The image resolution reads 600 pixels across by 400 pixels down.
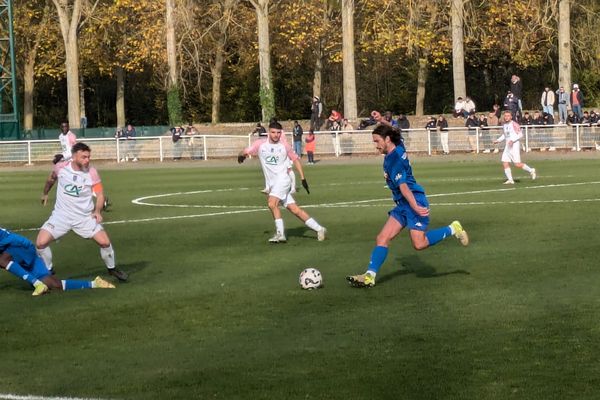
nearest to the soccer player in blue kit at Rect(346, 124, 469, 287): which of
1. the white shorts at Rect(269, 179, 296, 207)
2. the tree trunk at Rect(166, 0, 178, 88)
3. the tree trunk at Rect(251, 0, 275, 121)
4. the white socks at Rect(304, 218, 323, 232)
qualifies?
the white socks at Rect(304, 218, 323, 232)

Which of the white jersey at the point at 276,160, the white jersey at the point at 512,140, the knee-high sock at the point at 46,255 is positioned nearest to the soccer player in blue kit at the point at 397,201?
the knee-high sock at the point at 46,255

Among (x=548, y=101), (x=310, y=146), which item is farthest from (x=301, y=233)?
(x=548, y=101)

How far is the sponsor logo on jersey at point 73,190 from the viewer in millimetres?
14938

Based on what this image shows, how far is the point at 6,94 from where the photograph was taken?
66375mm

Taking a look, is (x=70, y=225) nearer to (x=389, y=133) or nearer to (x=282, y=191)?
(x=389, y=133)

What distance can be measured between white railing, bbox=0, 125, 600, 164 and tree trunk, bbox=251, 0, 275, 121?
902 cm

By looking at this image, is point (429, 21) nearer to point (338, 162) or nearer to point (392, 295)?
point (338, 162)

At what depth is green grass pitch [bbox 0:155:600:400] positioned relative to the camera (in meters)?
9.57

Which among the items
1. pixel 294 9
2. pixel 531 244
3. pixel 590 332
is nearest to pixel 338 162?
pixel 294 9

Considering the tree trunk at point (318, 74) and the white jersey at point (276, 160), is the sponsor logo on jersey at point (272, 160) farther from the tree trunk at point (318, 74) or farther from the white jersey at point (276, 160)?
the tree trunk at point (318, 74)

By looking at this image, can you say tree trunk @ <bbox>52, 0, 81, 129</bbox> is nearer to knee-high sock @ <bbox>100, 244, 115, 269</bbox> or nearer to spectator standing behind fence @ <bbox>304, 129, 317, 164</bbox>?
spectator standing behind fence @ <bbox>304, 129, 317, 164</bbox>

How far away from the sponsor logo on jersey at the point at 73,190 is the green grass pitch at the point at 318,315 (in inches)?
49.2

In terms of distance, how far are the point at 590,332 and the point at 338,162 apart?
3666 centimetres

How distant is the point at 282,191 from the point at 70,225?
17.1ft
